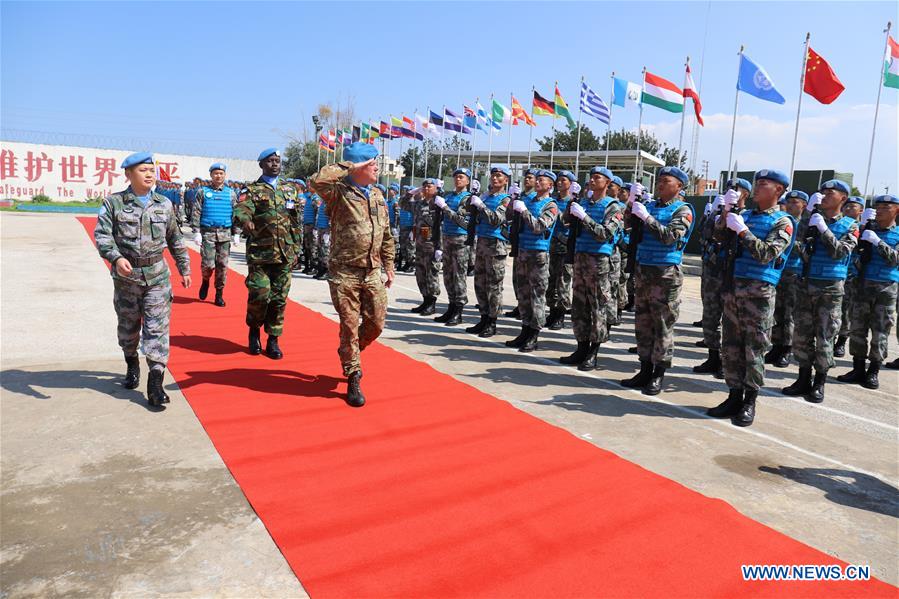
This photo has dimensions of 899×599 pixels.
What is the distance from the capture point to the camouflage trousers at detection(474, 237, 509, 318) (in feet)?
24.1

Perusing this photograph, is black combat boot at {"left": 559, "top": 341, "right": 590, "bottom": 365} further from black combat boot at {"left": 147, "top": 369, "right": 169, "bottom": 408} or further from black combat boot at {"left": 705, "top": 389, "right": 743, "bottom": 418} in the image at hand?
black combat boot at {"left": 147, "top": 369, "right": 169, "bottom": 408}

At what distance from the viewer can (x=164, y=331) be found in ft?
14.6

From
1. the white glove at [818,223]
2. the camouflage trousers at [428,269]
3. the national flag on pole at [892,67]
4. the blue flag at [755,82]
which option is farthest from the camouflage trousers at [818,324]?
the national flag on pole at [892,67]

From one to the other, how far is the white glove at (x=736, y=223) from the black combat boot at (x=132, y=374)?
15.5 feet

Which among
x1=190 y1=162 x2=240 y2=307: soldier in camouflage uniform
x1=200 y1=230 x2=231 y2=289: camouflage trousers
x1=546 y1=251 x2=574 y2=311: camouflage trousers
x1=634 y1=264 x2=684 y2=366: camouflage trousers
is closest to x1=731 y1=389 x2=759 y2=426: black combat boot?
x1=634 y1=264 x2=684 y2=366: camouflage trousers

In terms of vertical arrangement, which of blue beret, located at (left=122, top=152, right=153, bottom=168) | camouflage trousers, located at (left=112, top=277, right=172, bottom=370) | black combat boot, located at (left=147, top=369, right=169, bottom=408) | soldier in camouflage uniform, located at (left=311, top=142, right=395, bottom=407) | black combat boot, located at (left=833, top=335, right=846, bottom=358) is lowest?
black combat boot, located at (left=147, top=369, right=169, bottom=408)

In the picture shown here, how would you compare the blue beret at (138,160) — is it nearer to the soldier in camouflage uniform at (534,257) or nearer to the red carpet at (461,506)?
the red carpet at (461,506)

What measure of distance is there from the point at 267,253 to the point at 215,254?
9.93ft

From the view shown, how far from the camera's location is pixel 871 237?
5.98m

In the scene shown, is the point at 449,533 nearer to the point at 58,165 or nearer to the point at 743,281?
the point at 743,281

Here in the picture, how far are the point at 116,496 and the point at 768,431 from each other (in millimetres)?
4485

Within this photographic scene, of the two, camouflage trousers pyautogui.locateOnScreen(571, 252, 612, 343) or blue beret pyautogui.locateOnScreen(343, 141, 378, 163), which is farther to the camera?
camouflage trousers pyautogui.locateOnScreen(571, 252, 612, 343)

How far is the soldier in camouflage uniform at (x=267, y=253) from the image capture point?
19.4ft

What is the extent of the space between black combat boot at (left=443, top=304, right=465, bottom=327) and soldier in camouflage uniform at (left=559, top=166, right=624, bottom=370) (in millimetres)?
2182
